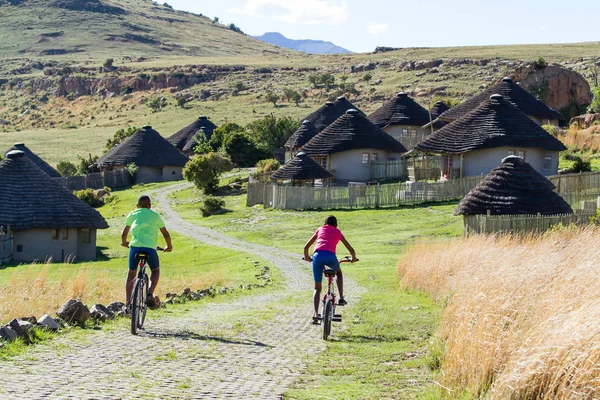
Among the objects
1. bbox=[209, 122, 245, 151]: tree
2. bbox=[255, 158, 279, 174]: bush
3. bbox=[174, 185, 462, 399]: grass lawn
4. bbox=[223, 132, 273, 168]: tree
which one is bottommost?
bbox=[174, 185, 462, 399]: grass lawn

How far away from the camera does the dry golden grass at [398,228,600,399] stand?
300 inches

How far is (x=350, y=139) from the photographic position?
55531 mm

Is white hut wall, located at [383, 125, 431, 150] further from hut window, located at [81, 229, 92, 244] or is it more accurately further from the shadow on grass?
the shadow on grass

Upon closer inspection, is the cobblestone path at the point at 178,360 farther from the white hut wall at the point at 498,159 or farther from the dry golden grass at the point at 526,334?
the white hut wall at the point at 498,159

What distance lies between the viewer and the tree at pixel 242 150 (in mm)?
72688

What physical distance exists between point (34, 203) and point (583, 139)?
33644 mm

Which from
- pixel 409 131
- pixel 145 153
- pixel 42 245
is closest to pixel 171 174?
pixel 145 153

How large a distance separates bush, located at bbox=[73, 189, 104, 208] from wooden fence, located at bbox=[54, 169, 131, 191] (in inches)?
310

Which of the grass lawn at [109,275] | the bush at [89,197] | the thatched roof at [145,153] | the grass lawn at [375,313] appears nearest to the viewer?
the grass lawn at [375,313]

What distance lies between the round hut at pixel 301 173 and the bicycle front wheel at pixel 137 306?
3585 cm

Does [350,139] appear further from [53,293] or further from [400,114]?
[53,293]

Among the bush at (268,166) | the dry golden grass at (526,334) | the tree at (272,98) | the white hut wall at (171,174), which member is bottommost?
the dry golden grass at (526,334)

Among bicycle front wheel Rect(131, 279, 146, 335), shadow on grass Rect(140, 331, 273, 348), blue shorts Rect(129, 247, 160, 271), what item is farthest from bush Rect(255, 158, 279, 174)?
shadow on grass Rect(140, 331, 273, 348)

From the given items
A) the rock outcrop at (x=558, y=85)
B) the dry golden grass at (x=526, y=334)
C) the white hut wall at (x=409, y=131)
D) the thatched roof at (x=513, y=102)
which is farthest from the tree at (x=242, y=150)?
the dry golden grass at (x=526, y=334)
